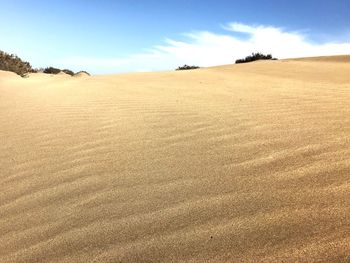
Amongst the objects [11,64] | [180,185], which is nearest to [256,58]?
[11,64]

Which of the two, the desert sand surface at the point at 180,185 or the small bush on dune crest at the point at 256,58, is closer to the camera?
the desert sand surface at the point at 180,185

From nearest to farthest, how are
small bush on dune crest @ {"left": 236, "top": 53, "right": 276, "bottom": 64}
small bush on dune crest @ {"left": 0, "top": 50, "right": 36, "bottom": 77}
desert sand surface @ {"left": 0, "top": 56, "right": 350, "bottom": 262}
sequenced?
desert sand surface @ {"left": 0, "top": 56, "right": 350, "bottom": 262} → small bush on dune crest @ {"left": 0, "top": 50, "right": 36, "bottom": 77} → small bush on dune crest @ {"left": 236, "top": 53, "right": 276, "bottom": 64}

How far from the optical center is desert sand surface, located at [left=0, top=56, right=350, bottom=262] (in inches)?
78.6

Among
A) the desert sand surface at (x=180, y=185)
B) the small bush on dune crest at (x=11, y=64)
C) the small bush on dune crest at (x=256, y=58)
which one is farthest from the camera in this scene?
the small bush on dune crest at (x=256, y=58)

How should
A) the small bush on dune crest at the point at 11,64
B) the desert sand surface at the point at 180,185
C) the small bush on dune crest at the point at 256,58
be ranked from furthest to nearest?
the small bush on dune crest at the point at 256,58
the small bush on dune crest at the point at 11,64
the desert sand surface at the point at 180,185

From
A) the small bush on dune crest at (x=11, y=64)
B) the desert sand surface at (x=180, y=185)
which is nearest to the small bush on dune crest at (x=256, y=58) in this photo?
the small bush on dune crest at (x=11, y=64)

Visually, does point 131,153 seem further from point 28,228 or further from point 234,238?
point 234,238

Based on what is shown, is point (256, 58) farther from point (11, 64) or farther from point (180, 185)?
point (180, 185)

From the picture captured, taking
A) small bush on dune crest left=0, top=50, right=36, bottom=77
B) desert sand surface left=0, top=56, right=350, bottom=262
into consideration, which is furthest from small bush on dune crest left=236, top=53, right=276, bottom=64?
desert sand surface left=0, top=56, right=350, bottom=262

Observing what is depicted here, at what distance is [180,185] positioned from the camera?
106 inches

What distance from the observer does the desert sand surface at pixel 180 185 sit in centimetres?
200

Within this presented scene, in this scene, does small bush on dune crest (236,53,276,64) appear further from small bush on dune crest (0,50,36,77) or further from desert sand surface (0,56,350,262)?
desert sand surface (0,56,350,262)

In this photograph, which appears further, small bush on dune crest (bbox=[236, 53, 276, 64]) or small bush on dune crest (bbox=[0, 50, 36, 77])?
small bush on dune crest (bbox=[236, 53, 276, 64])

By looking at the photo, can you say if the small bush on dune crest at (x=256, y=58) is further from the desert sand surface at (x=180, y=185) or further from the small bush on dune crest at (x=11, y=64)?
the desert sand surface at (x=180, y=185)
